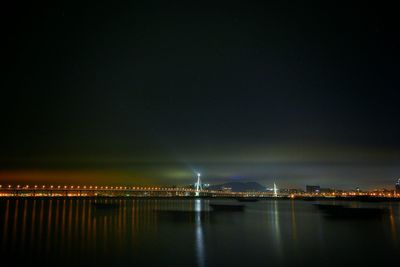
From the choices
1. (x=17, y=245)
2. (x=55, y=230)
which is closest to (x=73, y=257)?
(x=17, y=245)

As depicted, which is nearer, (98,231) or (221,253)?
(221,253)

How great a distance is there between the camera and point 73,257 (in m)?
13.7

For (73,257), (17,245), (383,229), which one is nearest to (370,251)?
(383,229)

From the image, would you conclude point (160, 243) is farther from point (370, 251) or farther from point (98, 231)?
point (370, 251)

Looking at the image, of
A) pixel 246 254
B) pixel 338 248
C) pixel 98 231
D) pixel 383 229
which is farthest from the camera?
pixel 383 229

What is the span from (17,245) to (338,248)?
14392 millimetres

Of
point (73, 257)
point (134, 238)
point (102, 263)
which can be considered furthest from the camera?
point (134, 238)

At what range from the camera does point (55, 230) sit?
852 inches

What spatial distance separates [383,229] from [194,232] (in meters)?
12.6

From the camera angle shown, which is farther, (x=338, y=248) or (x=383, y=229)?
(x=383, y=229)

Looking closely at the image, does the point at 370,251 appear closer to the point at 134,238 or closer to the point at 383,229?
the point at 383,229

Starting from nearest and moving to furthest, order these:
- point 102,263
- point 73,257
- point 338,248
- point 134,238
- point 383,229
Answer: point 102,263 → point 73,257 → point 338,248 → point 134,238 → point 383,229

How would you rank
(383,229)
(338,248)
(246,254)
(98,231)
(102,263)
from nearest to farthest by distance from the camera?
(102,263)
(246,254)
(338,248)
(98,231)
(383,229)

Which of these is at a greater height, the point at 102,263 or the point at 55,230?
the point at 55,230
